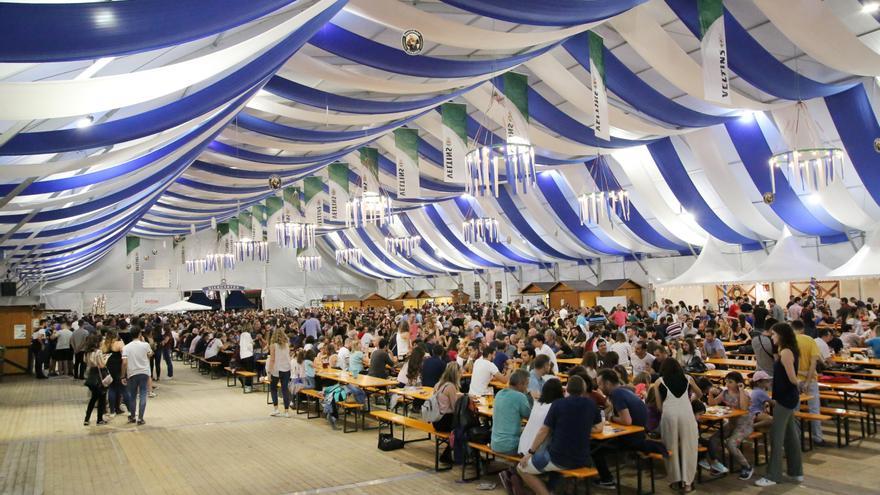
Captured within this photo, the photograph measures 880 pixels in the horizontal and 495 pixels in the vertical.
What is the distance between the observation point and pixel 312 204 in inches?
830

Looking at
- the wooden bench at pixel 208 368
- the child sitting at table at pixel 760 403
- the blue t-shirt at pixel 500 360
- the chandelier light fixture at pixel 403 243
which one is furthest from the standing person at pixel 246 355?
the chandelier light fixture at pixel 403 243

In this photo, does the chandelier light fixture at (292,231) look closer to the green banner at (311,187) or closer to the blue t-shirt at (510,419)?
the green banner at (311,187)

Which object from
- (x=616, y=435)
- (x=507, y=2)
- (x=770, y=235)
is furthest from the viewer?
(x=770, y=235)

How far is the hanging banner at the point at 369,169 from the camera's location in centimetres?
1766

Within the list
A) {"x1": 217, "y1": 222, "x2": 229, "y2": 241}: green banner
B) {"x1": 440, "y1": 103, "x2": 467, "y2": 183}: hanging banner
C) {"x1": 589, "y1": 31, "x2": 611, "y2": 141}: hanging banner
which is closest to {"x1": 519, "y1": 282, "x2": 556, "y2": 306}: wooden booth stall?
{"x1": 440, "y1": 103, "x2": 467, "y2": 183}: hanging banner

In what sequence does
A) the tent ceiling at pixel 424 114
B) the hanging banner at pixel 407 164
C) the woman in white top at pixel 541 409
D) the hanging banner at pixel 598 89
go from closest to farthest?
the tent ceiling at pixel 424 114, the woman in white top at pixel 541 409, the hanging banner at pixel 598 89, the hanging banner at pixel 407 164

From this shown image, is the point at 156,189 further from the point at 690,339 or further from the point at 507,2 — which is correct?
the point at 690,339

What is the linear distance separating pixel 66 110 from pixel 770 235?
18192 millimetres

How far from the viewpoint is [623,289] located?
2233 centimetres

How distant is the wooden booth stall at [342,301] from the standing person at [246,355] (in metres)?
24.4

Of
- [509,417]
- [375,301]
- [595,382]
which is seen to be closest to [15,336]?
[509,417]

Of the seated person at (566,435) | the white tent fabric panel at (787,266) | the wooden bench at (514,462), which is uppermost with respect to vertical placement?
the white tent fabric panel at (787,266)

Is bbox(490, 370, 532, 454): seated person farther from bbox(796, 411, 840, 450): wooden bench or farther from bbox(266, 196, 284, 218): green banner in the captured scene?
bbox(266, 196, 284, 218): green banner

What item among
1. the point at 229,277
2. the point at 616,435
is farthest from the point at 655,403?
the point at 229,277
